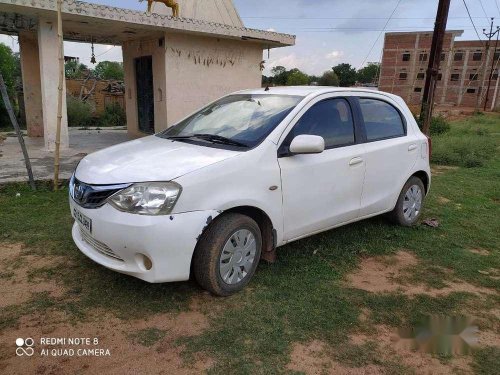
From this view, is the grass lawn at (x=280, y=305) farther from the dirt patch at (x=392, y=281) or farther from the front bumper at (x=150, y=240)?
the front bumper at (x=150, y=240)

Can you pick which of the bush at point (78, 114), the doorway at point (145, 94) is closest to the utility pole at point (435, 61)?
the doorway at point (145, 94)

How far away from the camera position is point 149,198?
284 cm

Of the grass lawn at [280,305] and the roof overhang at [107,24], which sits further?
the roof overhang at [107,24]

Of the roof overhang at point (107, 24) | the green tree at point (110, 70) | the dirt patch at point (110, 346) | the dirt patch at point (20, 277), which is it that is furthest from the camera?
the green tree at point (110, 70)

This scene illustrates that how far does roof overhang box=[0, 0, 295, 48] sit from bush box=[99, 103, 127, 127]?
220 inches

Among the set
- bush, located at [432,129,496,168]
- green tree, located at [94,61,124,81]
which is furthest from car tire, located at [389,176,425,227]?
green tree, located at [94,61,124,81]

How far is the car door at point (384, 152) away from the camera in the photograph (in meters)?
4.24

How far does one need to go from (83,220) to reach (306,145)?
1.88 m

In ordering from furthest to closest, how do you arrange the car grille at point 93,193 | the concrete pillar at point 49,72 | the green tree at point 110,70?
the green tree at point 110,70 < the concrete pillar at point 49,72 < the car grille at point 93,193

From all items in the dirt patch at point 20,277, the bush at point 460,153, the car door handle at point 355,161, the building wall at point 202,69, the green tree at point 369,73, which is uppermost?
the green tree at point 369,73

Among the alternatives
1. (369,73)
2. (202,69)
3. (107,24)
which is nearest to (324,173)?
(107,24)

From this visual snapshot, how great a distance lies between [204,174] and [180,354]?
1.22 m

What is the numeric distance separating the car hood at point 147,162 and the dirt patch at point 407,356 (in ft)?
5.54

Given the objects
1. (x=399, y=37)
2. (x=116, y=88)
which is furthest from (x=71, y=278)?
(x=399, y=37)
